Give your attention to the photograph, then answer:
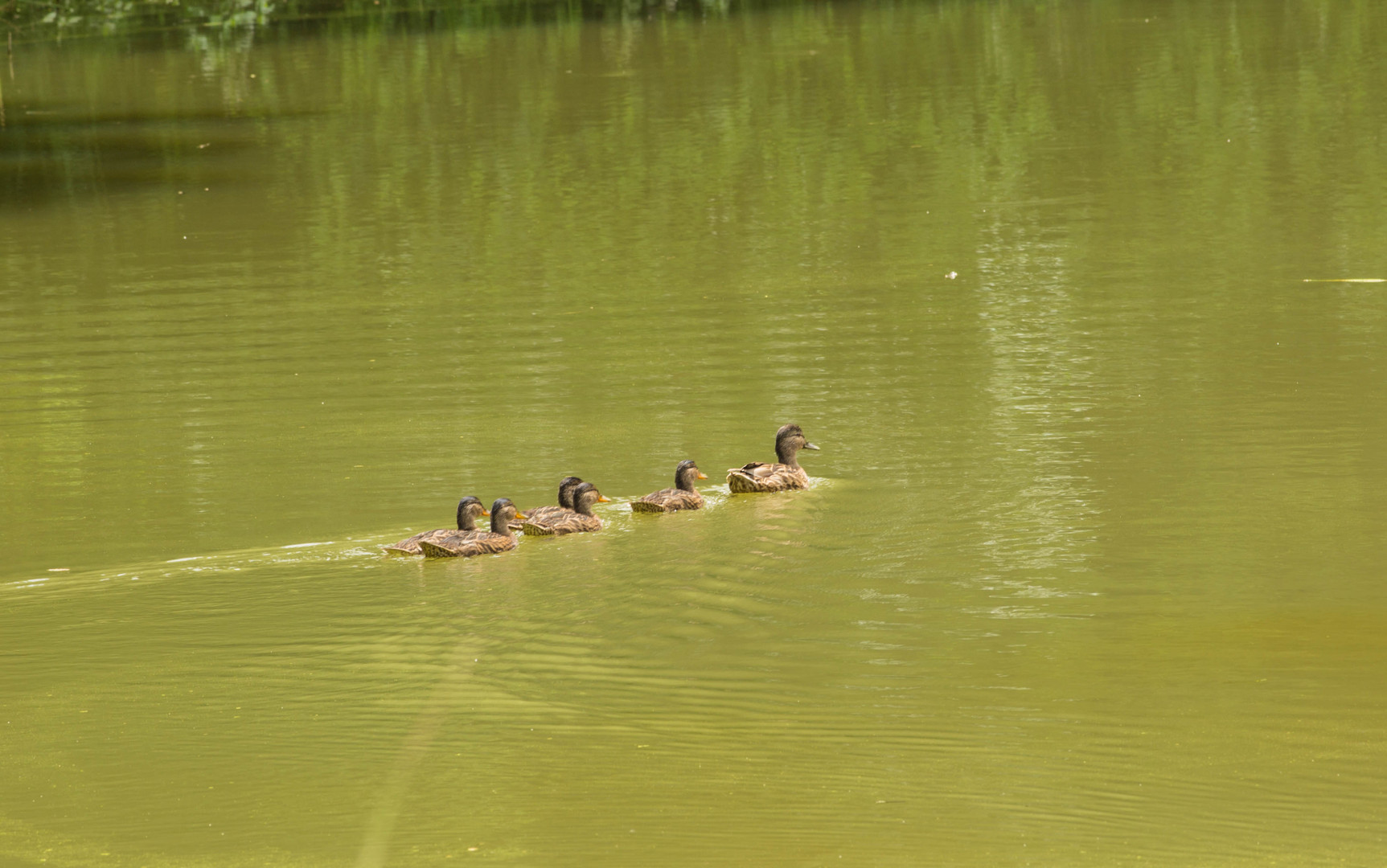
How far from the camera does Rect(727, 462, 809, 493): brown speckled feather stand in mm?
10695

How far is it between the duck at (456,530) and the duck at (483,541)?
3 centimetres

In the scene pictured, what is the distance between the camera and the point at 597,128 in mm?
26141

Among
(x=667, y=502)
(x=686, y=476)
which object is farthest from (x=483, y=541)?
(x=686, y=476)

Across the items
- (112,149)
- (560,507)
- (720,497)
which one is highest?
(112,149)

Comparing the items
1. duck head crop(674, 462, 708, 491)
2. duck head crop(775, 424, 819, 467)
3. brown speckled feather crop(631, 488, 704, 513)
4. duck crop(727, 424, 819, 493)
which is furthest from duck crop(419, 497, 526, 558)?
duck head crop(775, 424, 819, 467)

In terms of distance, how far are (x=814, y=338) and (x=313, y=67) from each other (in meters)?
22.3

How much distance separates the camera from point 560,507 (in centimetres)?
1036

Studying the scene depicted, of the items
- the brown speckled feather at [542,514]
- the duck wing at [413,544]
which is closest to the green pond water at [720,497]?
the duck wing at [413,544]

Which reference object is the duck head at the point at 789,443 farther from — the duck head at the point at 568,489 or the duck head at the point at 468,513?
the duck head at the point at 468,513

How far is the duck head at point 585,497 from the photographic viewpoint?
10.3 metres

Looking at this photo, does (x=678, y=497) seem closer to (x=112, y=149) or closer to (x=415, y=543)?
(x=415, y=543)

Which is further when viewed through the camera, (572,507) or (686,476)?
(686,476)

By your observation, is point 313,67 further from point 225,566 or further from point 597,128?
point 225,566

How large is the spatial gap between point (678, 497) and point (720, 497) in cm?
46
